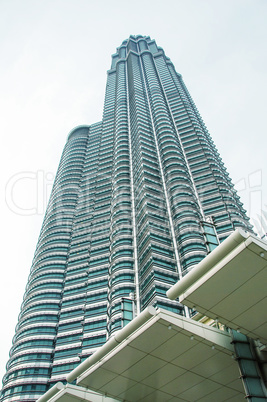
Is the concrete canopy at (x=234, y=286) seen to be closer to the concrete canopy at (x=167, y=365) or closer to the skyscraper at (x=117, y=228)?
the concrete canopy at (x=167, y=365)

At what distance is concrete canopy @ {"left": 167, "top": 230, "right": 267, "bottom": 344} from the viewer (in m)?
11.5

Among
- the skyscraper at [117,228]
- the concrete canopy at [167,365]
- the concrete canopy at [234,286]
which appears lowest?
the concrete canopy at [167,365]

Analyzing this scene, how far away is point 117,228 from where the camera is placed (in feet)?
248

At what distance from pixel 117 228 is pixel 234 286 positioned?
2519 inches

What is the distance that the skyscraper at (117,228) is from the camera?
61406mm

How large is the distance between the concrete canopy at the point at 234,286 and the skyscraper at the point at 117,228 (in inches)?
1631

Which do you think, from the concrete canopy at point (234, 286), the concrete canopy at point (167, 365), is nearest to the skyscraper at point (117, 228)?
the concrete canopy at point (167, 365)

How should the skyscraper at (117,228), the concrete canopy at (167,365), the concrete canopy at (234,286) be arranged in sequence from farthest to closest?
the skyscraper at (117,228), the concrete canopy at (167,365), the concrete canopy at (234,286)

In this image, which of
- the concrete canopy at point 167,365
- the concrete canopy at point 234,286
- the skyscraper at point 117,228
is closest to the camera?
the concrete canopy at point 234,286

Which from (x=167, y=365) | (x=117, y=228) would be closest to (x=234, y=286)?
(x=167, y=365)

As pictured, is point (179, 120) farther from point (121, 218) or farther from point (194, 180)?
point (121, 218)

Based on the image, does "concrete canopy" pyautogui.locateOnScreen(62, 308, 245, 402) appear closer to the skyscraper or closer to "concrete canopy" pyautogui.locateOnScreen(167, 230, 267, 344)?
"concrete canopy" pyautogui.locateOnScreen(167, 230, 267, 344)

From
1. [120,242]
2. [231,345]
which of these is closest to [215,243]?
[231,345]

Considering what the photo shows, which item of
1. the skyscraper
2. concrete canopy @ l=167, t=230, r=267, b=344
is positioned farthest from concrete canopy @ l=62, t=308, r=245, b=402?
the skyscraper
